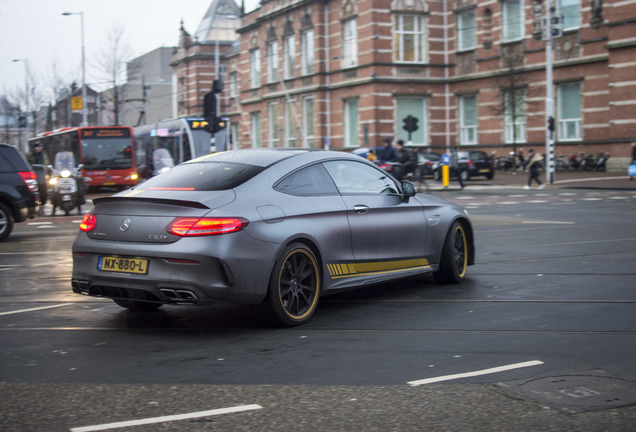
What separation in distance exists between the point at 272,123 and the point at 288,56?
549 cm

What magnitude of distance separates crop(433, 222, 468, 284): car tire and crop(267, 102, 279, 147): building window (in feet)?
Answer: 173

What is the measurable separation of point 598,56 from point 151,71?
77668 millimetres

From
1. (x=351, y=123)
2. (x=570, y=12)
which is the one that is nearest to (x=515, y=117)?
(x=570, y=12)

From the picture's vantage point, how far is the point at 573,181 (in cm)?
3512

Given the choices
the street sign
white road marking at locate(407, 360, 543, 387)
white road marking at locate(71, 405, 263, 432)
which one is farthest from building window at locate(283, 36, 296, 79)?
white road marking at locate(71, 405, 263, 432)

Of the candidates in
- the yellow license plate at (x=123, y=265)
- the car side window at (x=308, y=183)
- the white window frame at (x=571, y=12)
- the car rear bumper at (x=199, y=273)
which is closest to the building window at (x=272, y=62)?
the white window frame at (x=571, y=12)

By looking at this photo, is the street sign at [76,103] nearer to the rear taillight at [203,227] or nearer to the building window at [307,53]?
the building window at [307,53]

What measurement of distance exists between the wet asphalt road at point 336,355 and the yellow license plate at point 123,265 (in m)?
0.52

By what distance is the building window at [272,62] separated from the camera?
61.2 m

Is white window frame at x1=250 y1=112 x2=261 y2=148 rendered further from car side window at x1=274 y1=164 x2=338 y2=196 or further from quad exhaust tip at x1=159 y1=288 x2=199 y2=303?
quad exhaust tip at x1=159 y1=288 x2=199 y2=303

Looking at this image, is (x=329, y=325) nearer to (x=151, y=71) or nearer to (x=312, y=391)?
(x=312, y=391)

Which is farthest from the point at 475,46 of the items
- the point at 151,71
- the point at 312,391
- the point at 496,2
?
the point at 151,71

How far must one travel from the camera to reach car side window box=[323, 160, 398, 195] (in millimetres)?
7457

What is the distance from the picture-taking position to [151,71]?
108m
